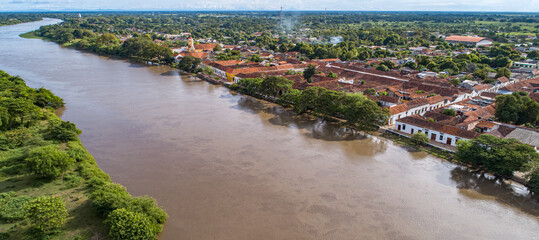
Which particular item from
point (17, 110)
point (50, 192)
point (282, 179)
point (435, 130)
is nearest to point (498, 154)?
point (435, 130)

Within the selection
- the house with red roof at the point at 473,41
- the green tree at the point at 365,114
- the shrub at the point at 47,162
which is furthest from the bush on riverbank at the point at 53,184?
the house with red roof at the point at 473,41

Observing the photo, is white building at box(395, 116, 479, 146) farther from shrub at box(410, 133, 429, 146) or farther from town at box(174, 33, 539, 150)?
shrub at box(410, 133, 429, 146)

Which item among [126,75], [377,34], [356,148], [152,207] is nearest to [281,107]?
[356,148]

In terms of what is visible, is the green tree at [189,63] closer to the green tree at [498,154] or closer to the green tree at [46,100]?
the green tree at [46,100]

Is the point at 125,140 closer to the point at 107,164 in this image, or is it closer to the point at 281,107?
the point at 107,164

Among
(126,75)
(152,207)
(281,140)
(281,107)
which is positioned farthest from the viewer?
(126,75)

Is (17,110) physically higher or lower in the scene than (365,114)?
higher

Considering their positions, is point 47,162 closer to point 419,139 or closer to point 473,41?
point 419,139
